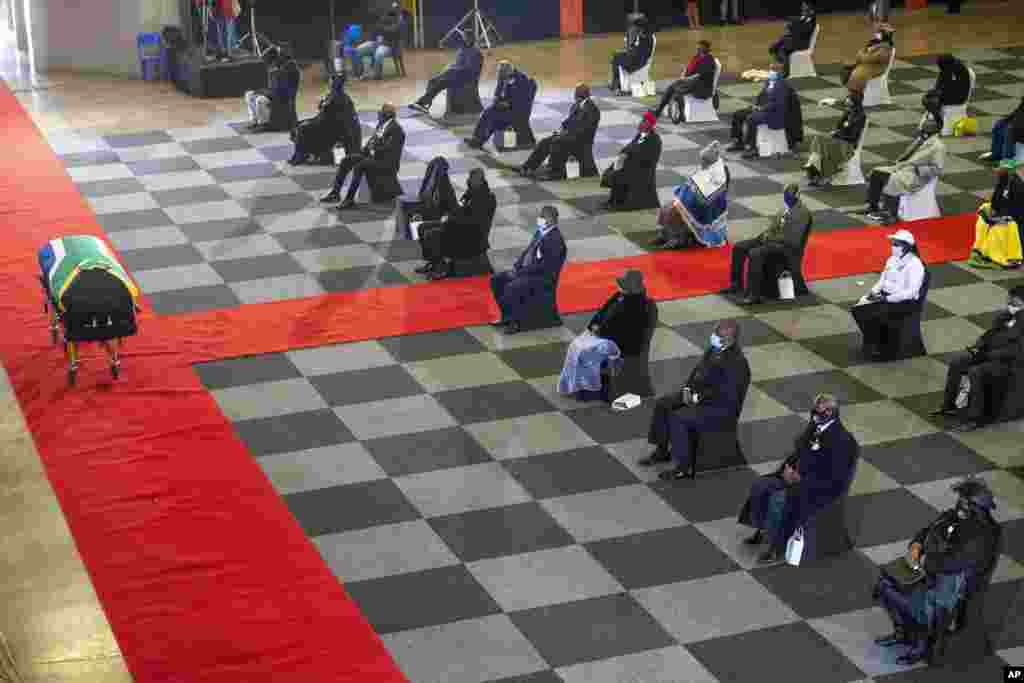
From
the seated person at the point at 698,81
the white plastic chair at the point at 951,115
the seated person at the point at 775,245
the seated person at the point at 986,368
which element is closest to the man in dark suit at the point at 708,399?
the seated person at the point at 986,368

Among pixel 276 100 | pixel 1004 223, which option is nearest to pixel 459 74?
pixel 276 100

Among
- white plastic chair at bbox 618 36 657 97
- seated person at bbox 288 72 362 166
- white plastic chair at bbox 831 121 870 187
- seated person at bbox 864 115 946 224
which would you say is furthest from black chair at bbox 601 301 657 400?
white plastic chair at bbox 618 36 657 97

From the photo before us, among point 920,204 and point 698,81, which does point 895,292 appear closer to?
point 920,204

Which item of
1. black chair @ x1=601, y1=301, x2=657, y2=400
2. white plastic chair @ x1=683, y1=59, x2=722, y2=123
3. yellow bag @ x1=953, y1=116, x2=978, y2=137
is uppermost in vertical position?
white plastic chair @ x1=683, y1=59, x2=722, y2=123

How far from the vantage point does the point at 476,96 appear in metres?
25.8

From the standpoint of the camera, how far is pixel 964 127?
2425 centimetres

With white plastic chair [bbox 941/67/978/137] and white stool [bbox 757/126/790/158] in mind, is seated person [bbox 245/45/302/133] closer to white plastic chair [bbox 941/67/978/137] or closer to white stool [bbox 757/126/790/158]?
white stool [bbox 757/126/790/158]

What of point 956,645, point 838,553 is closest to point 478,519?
point 838,553

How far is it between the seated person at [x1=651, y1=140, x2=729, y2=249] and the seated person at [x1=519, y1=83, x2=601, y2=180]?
9.95 feet

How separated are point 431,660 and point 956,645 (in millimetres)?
3451

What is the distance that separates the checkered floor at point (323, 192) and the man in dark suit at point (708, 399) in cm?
554

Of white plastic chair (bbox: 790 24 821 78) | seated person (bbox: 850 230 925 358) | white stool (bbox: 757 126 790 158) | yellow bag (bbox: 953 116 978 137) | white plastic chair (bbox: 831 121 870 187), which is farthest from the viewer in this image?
white plastic chair (bbox: 790 24 821 78)

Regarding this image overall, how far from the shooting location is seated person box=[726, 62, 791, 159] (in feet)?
75.0

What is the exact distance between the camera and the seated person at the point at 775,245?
17.6m
